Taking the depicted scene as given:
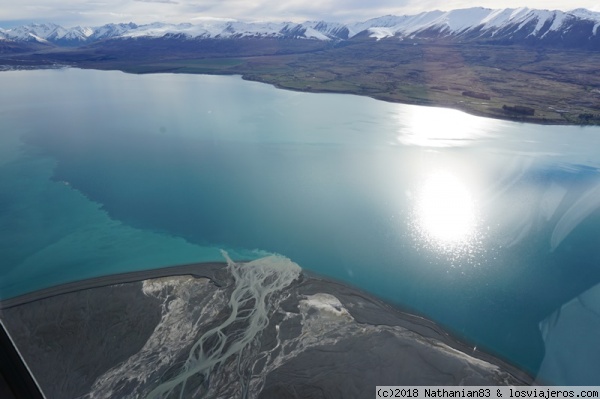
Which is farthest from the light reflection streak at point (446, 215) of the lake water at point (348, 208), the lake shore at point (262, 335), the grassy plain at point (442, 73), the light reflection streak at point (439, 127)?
the grassy plain at point (442, 73)

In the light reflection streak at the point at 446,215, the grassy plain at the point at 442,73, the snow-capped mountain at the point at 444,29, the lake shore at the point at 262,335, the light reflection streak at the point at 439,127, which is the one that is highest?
the snow-capped mountain at the point at 444,29

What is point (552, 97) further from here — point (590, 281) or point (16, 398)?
point (16, 398)

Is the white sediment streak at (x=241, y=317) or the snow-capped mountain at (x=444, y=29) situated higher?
the snow-capped mountain at (x=444, y=29)

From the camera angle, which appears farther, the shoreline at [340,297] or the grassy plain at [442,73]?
the grassy plain at [442,73]

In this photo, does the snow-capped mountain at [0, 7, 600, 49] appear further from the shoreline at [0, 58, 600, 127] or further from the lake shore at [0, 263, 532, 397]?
the lake shore at [0, 263, 532, 397]

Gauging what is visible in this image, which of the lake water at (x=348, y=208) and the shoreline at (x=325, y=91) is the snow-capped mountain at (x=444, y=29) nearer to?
the shoreline at (x=325, y=91)

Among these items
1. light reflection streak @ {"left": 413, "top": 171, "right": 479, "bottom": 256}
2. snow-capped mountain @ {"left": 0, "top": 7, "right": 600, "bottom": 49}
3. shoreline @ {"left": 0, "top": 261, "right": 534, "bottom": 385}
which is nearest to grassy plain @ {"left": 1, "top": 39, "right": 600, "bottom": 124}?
snow-capped mountain @ {"left": 0, "top": 7, "right": 600, "bottom": 49}
